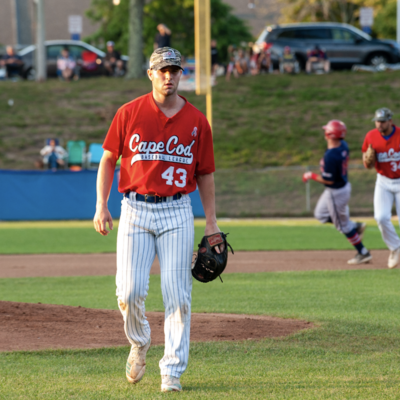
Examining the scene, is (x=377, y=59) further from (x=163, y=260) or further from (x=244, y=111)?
(x=163, y=260)

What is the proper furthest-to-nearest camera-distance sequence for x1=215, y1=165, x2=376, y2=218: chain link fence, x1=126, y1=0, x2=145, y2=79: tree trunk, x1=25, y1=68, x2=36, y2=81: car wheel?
x1=25, y1=68, x2=36, y2=81: car wheel
x1=126, y1=0, x2=145, y2=79: tree trunk
x1=215, y1=165, x2=376, y2=218: chain link fence

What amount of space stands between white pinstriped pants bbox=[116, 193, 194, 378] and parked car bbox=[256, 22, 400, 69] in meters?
25.6

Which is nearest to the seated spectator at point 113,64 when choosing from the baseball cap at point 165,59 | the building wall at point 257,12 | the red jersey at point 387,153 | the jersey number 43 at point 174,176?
the red jersey at point 387,153

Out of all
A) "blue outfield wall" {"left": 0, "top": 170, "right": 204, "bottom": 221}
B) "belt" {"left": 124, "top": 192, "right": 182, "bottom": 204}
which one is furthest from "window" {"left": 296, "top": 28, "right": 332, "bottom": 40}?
"belt" {"left": 124, "top": 192, "right": 182, "bottom": 204}

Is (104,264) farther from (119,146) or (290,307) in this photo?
(119,146)

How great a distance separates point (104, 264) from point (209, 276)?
7.10m

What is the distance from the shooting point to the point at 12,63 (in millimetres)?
31422

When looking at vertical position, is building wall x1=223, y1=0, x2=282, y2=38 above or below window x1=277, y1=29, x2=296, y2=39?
above

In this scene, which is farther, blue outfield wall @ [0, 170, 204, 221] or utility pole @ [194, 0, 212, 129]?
utility pole @ [194, 0, 212, 129]

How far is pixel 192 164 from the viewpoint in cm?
432

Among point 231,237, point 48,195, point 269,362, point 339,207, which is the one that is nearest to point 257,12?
point 48,195

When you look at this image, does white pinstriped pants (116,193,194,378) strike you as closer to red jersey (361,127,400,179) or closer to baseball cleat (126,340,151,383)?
baseball cleat (126,340,151,383)

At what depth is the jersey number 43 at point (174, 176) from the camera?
4207 millimetres

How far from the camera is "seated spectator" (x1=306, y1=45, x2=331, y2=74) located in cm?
2864
